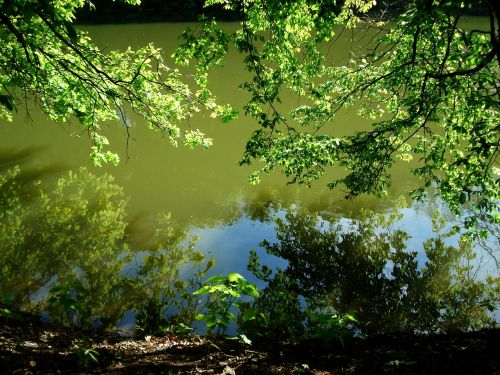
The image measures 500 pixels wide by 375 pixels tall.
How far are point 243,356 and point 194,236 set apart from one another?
6.41 m

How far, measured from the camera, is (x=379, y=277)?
8.93m

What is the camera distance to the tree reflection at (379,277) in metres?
7.70

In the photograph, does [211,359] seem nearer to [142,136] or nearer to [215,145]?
[215,145]

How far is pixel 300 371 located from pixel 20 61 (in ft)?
22.3

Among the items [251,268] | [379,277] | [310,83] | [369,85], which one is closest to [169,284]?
[251,268]

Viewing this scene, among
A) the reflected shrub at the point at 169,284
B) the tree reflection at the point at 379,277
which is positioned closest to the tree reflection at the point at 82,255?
the reflected shrub at the point at 169,284

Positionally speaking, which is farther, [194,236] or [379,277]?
[194,236]

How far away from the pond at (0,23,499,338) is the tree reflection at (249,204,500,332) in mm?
36

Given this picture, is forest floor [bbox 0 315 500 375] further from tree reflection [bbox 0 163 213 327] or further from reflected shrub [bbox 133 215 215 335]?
reflected shrub [bbox 133 215 215 335]

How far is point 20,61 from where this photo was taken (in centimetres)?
690

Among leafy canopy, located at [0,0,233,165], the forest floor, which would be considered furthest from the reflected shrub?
leafy canopy, located at [0,0,233,165]

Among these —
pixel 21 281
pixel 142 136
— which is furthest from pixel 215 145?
pixel 21 281

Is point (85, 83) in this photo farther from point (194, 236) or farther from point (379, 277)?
point (379, 277)

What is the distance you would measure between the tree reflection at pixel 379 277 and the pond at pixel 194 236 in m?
0.04
